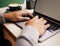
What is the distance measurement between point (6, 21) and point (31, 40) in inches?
17.1

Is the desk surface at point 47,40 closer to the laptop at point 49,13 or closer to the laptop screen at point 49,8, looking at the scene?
the laptop at point 49,13

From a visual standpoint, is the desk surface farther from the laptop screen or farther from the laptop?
the laptop screen

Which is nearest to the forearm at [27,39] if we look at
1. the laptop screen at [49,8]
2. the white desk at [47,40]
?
the white desk at [47,40]

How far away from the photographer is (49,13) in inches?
35.7

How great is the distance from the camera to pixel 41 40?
666mm

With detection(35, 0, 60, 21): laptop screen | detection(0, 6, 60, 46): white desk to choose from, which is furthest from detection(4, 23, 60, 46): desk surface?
detection(35, 0, 60, 21): laptop screen

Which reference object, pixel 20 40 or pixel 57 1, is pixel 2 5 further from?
pixel 20 40

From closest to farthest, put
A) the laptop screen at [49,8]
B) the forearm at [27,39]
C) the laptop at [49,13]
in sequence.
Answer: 1. the forearm at [27,39]
2. the laptop at [49,13]
3. the laptop screen at [49,8]

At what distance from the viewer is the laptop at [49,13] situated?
2.40 ft

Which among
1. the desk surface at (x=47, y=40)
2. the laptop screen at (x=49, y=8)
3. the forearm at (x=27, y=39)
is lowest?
the desk surface at (x=47, y=40)

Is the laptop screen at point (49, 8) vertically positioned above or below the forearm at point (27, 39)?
above

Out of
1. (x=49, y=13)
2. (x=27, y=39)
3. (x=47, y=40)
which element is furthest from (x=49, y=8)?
(x=27, y=39)

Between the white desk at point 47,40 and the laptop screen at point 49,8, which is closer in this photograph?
the white desk at point 47,40

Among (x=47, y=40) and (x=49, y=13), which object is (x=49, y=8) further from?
(x=47, y=40)
